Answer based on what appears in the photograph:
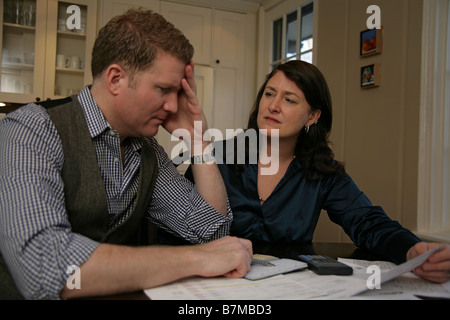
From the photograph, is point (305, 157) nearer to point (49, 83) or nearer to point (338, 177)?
point (338, 177)

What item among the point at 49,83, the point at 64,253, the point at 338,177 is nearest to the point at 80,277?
the point at 64,253

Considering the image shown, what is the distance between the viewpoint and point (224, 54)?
185 inches

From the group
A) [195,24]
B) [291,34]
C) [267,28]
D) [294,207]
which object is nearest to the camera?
[294,207]

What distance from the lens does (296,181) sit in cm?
166

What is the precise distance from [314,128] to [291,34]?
8.89ft

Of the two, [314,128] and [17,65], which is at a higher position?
[17,65]

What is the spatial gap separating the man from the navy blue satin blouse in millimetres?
208

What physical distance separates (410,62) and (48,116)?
2.45 metres

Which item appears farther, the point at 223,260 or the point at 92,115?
the point at 92,115

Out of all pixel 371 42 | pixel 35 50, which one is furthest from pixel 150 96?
pixel 35 50

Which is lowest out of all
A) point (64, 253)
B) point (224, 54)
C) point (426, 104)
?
point (64, 253)

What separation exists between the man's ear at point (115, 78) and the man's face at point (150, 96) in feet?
0.05

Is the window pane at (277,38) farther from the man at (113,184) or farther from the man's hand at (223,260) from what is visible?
the man's hand at (223,260)

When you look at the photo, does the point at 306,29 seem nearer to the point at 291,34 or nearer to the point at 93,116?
the point at 291,34
